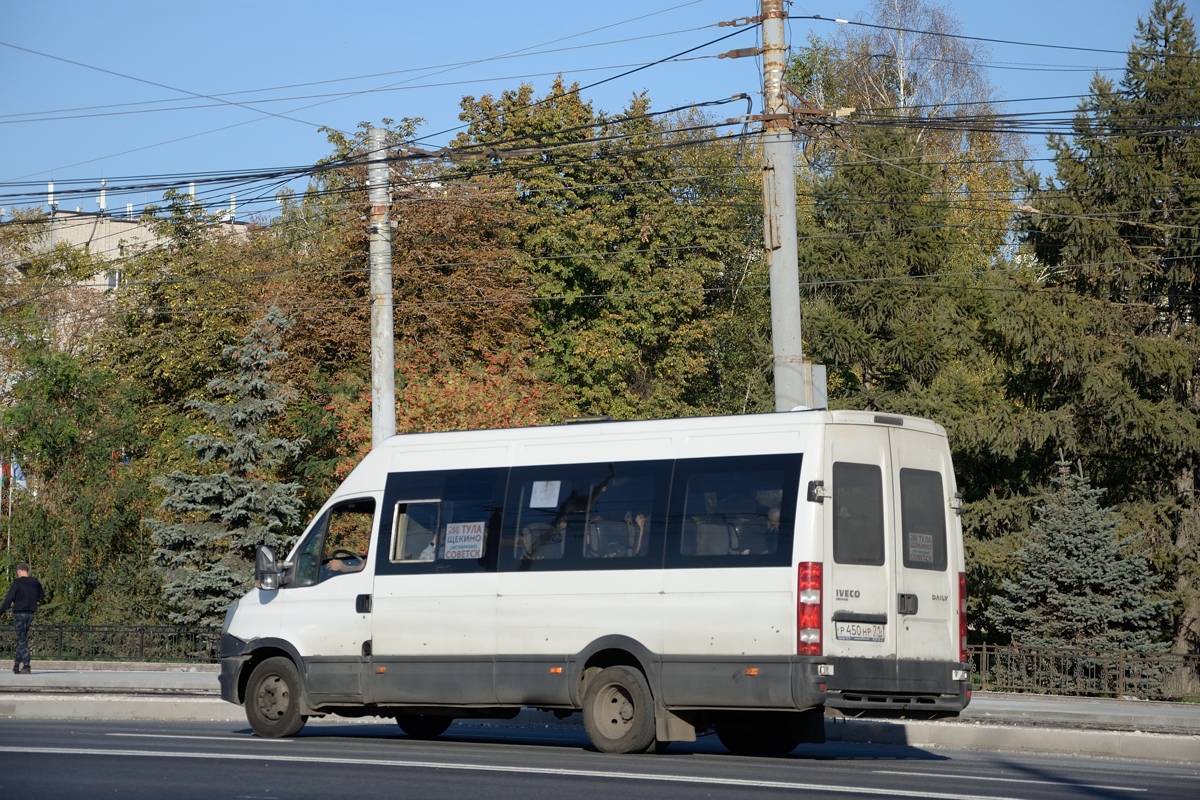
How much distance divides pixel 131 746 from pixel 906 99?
165 feet

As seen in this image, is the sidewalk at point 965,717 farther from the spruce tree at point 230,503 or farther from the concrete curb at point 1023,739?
the spruce tree at point 230,503

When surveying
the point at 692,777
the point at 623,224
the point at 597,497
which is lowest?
the point at 692,777

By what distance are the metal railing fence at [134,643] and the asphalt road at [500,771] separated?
16254mm

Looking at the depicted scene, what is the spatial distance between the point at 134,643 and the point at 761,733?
21.4 meters

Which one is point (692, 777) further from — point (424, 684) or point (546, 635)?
point (424, 684)

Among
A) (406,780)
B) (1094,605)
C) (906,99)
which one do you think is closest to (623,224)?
(906,99)

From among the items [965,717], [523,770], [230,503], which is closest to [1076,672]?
[965,717]

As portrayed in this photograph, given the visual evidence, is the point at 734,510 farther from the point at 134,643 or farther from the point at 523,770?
the point at 134,643

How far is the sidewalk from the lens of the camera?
48.6ft

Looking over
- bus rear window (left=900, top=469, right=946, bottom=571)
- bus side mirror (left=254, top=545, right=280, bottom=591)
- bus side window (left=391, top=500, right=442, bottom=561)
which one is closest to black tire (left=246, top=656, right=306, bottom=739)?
bus side mirror (left=254, top=545, right=280, bottom=591)

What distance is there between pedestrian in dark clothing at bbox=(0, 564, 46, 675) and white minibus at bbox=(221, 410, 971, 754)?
12.3 m

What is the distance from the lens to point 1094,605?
28844 mm

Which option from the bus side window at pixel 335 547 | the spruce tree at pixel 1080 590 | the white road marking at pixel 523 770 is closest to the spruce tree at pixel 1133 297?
the spruce tree at pixel 1080 590

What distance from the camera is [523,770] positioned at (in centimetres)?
1148
